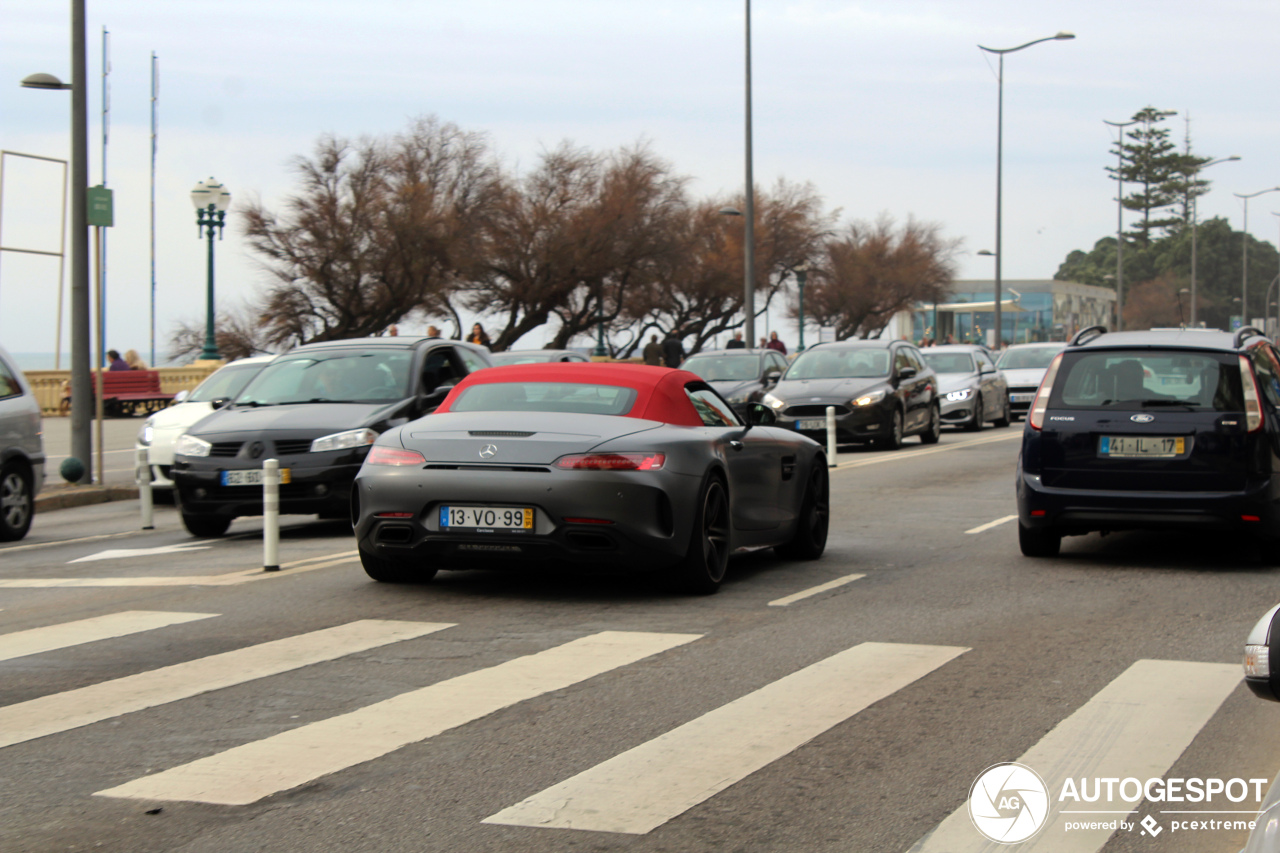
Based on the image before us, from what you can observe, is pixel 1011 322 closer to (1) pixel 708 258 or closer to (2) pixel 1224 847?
(1) pixel 708 258

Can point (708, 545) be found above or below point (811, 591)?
above

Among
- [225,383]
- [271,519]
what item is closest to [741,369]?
[225,383]

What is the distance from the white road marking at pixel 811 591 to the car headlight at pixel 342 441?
427cm

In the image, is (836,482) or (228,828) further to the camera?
(836,482)

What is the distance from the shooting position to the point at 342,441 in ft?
39.1

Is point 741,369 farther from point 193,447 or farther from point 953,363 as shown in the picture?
point 193,447

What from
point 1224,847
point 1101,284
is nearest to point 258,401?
point 1224,847

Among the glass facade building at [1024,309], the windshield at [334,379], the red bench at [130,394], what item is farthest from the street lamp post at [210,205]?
the glass facade building at [1024,309]

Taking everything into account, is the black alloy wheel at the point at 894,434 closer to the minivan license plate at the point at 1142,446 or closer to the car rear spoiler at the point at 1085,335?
the car rear spoiler at the point at 1085,335

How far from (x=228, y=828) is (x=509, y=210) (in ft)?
172

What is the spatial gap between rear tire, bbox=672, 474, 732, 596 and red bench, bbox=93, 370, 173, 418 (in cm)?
2895

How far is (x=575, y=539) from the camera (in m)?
7.99

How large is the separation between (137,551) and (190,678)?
18.5 feet

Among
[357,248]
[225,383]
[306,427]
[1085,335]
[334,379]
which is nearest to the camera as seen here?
[1085,335]
